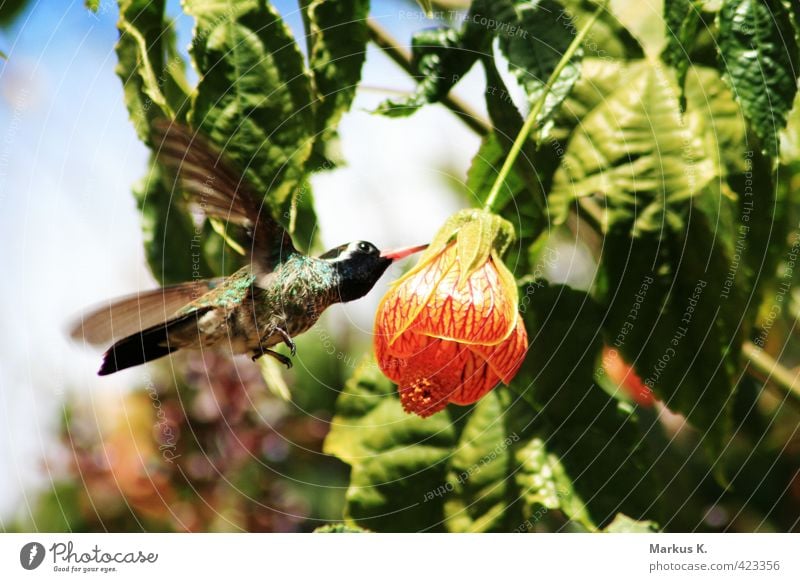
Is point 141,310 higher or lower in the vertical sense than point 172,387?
higher

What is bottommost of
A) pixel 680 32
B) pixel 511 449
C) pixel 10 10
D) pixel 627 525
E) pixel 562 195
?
pixel 627 525

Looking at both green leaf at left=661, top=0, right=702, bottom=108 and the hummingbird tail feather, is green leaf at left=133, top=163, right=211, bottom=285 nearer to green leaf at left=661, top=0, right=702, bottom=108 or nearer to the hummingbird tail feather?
the hummingbird tail feather

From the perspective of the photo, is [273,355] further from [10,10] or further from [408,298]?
[10,10]

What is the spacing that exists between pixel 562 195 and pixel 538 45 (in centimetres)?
14

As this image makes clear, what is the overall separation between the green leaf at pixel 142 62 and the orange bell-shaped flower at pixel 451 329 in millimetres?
312

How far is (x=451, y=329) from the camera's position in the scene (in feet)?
2.38

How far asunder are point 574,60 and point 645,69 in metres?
0.10

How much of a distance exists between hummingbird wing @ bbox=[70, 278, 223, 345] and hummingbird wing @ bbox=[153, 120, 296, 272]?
0.29ft

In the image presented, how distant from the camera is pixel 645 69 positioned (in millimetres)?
899

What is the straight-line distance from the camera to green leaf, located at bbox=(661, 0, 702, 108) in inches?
32.1

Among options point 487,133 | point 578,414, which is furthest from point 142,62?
point 578,414

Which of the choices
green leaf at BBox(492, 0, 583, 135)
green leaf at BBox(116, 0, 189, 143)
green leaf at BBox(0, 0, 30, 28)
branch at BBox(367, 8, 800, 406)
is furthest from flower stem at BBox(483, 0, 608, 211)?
green leaf at BBox(0, 0, 30, 28)
